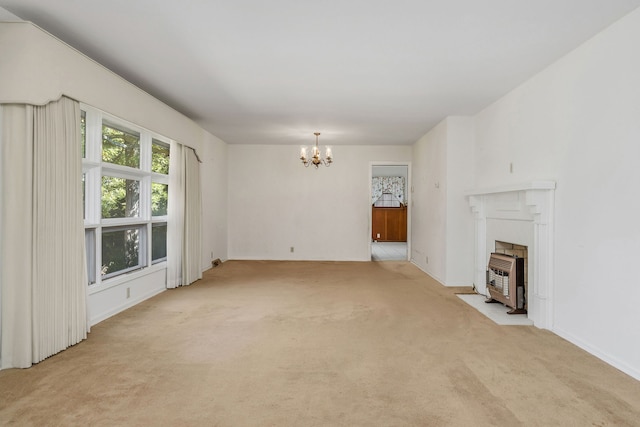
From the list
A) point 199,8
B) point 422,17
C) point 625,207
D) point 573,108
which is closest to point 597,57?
point 573,108

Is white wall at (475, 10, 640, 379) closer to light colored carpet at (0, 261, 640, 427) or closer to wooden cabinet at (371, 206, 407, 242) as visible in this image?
light colored carpet at (0, 261, 640, 427)

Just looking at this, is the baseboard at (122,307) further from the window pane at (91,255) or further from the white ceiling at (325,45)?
the white ceiling at (325,45)

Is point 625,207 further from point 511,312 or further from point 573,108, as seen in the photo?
point 511,312

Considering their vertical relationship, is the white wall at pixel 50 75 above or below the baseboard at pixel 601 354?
above

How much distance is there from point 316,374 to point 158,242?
331cm

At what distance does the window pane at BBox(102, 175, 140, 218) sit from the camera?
3.51 meters

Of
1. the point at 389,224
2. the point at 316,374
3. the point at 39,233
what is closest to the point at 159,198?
the point at 39,233

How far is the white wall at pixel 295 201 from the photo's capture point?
738 cm

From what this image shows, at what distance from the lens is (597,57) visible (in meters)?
2.61

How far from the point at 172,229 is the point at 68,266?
200 centimetres

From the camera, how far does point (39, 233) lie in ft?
7.93

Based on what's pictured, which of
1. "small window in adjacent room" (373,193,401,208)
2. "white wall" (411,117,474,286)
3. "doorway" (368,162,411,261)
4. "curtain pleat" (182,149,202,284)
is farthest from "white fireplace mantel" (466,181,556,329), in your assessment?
→ "small window in adjacent room" (373,193,401,208)

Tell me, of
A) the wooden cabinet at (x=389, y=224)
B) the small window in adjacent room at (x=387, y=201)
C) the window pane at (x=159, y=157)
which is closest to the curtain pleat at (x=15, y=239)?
the window pane at (x=159, y=157)

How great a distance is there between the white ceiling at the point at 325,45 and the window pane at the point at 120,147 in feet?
1.96
